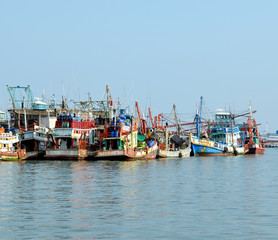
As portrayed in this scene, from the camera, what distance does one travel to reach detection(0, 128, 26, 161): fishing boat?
91.3 m

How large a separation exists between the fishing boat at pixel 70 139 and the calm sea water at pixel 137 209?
118 feet

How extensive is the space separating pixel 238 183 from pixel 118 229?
26.1 meters

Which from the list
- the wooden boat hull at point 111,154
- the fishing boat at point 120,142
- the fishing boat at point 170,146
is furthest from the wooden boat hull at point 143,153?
the fishing boat at point 170,146

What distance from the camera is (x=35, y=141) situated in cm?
10169

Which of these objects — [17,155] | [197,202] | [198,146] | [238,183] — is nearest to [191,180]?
[238,183]

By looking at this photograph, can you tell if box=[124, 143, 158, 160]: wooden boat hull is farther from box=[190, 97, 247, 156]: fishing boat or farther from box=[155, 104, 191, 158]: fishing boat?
box=[190, 97, 247, 156]: fishing boat

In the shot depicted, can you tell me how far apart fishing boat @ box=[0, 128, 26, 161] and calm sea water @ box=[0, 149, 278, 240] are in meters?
39.4

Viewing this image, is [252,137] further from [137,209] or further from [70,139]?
[137,209]

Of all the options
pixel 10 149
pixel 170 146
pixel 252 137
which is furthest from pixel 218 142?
pixel 10 149

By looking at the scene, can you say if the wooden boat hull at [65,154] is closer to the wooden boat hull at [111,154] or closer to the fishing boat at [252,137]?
the wooden boat hull at [111,154]

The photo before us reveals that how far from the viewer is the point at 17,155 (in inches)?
3629

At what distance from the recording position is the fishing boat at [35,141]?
96.9 metres

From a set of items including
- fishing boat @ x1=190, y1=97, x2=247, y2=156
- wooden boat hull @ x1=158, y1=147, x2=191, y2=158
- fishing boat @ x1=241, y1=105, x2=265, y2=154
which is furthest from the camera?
fishing boat @ x1=241, y1=105, x2=265, y2=154

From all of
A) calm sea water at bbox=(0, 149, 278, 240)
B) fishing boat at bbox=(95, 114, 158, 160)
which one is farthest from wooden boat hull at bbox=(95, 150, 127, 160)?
calm sea water at bbox=(0, 149, 278, 240)
